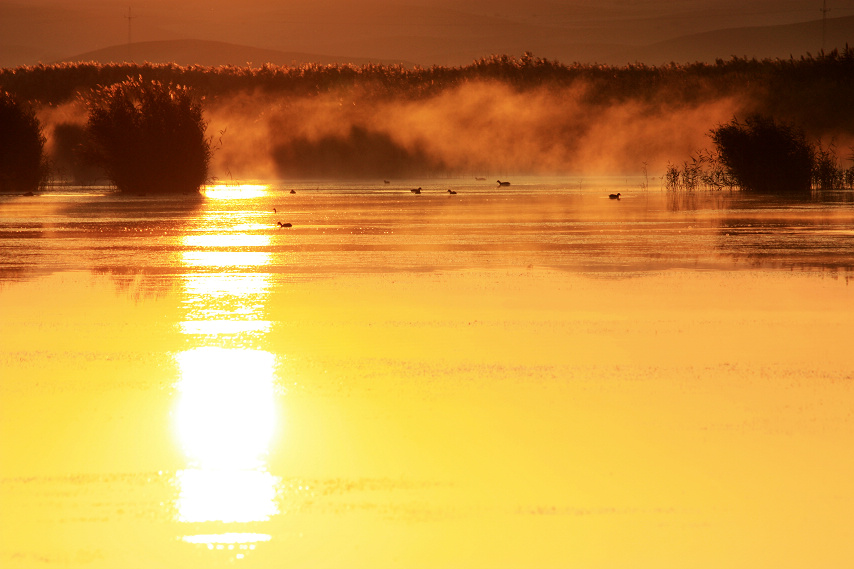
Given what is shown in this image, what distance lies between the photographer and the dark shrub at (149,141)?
106 ft

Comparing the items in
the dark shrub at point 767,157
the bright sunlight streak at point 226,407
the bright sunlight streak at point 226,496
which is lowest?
the bright sunlight streak at point 226,496

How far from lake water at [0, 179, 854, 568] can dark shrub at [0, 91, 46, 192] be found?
21.3m

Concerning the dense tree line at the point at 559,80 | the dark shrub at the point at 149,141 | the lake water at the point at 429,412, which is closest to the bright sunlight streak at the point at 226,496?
the lake water at the point at 429,412

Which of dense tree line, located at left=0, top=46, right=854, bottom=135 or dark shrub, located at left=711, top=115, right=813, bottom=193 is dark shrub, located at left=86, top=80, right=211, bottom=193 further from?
dense tree line, located at left=0, top=46, right=854, bottom=135

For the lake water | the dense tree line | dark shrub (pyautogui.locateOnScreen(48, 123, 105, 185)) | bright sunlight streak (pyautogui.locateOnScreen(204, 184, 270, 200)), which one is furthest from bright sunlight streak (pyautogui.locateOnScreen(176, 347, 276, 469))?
the dense tree line

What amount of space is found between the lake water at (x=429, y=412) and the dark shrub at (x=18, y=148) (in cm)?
2130

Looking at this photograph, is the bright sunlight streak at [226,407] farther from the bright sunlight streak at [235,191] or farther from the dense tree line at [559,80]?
the dense tree line at [559,80]

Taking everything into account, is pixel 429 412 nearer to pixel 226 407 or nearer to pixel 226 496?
pixel 226 407

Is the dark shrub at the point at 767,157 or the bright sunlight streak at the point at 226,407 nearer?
the bright sunlight streak at the point at 226,407

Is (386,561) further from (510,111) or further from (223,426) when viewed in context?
(510,111)

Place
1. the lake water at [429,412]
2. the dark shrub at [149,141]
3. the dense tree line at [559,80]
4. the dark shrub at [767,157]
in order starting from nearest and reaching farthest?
the lake water at [429,412]
the dark shrub at [767,157]
the dark shrub at [149,141]
the dense tree line at [559,80]

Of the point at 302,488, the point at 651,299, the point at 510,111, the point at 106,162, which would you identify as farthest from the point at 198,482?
the point at 510,111

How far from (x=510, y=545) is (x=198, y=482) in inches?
Answer: 52.4

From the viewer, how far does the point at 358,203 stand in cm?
2523
